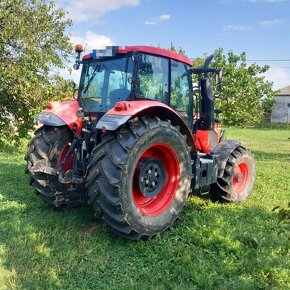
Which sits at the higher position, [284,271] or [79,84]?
[79,84]

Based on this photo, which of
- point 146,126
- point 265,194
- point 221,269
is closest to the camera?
point 221,269

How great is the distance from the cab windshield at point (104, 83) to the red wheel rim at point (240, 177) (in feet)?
8.43

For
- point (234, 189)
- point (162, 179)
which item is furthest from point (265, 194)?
point (162, 179)

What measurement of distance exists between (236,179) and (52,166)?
122 inches

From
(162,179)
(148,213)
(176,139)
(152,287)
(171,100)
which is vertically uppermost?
(171,100)

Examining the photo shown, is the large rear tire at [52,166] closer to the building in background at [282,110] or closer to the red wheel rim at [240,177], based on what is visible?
the red wheel rim at [240,177]

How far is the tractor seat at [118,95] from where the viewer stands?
4738mm

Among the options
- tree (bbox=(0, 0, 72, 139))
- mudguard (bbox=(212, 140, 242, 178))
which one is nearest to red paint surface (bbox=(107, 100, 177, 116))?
mudguard (bbox=(212, 140, 242, 178))

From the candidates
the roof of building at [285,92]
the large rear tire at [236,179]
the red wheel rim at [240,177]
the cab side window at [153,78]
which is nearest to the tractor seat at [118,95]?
the cab side window at [153,78]

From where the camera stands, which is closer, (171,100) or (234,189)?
(171,100)

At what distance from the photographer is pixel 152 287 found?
3297 millimetres

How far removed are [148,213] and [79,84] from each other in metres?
2.28

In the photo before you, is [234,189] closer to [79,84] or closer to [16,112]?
[79,84]

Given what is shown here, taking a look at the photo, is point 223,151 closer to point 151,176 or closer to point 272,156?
point 151,176
